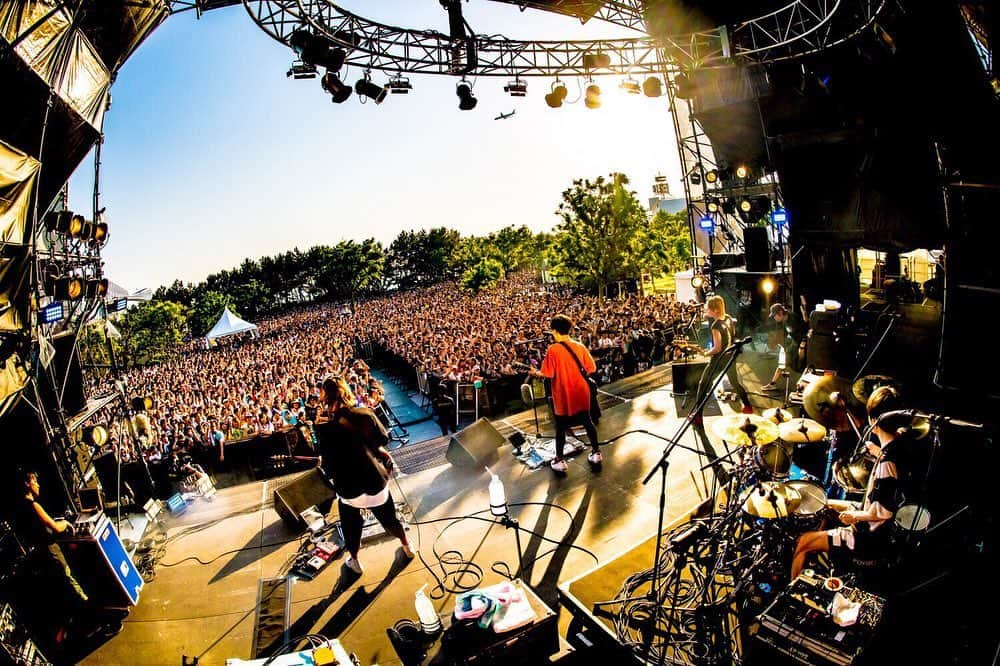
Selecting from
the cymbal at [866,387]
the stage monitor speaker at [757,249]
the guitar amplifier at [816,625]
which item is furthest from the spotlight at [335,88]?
the stage monitor speaker at [757,249]

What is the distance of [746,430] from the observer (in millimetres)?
3115

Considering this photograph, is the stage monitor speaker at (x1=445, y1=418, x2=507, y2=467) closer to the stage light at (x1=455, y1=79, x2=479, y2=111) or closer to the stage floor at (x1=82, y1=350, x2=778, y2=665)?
the stage floor at (x1=82, y1=350, x2=778, y2=665)

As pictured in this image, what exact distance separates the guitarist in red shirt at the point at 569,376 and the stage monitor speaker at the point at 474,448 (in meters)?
0.85

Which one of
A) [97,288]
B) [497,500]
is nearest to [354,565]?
[497,500]

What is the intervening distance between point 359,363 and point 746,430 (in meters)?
8.92

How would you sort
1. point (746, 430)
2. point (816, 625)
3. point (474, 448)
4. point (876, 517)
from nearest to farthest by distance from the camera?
point (816, 625) < point (876, 517) < point (746, 430) < point (474, 448)

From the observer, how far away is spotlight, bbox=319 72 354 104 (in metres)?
6.98

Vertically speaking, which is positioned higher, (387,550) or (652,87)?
(652,87)

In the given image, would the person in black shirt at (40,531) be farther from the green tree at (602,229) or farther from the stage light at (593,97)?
the green tree at (602,229)

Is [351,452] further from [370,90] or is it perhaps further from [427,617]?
[370,90]

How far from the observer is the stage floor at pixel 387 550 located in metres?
3.27

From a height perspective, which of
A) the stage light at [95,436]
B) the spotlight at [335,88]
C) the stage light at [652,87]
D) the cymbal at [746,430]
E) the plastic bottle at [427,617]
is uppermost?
the spotlight at [335,88]

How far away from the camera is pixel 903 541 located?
8.23 ft

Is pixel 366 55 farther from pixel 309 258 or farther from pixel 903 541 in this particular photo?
pixel 309 258
